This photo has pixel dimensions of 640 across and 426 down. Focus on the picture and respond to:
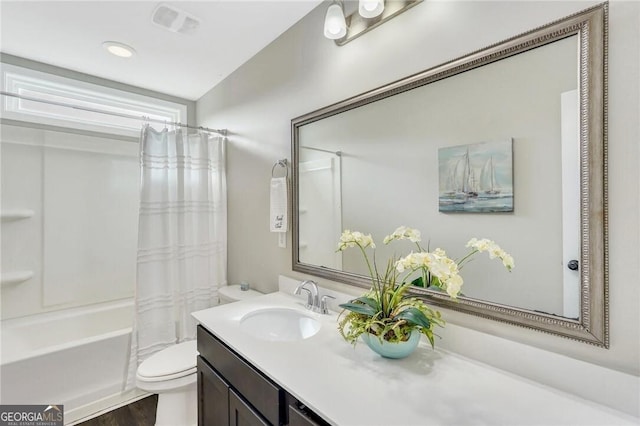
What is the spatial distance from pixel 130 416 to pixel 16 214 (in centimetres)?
166

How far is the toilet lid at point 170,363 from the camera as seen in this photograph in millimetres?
1622

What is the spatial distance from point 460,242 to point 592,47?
67 centimetres

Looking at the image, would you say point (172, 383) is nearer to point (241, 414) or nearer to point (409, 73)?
point (241, 414)

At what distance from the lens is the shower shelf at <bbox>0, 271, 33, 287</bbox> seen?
7.09ft

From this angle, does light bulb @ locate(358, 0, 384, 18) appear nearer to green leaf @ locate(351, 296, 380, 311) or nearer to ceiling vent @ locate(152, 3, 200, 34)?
ceiling vent @ locate(152, 3, 200, 34)

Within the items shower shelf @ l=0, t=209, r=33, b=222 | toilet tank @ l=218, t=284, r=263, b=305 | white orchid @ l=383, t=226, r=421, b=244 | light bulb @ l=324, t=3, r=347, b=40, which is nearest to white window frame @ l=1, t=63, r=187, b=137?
shower shelf @ l=0, t=209, r=33, b=222

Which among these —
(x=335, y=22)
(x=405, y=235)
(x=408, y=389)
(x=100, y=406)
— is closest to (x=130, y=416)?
(x=100, y=406)

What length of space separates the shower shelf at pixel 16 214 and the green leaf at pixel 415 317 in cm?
276

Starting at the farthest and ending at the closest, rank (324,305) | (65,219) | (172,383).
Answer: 1. (65,219)
2. (172,383)
3. (324,305)

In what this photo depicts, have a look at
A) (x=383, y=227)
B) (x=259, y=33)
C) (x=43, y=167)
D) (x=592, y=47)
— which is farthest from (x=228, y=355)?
(x=43, y=167)

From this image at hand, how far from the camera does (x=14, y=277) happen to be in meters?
2.19

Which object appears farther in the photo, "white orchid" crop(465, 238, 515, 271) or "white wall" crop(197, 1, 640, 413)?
"white orchid" crop(465, 238, 515, 271)

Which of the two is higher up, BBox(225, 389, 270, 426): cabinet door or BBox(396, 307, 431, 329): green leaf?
BBox(396, 307, 431, 329): green leaf

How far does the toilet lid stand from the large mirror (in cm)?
106
